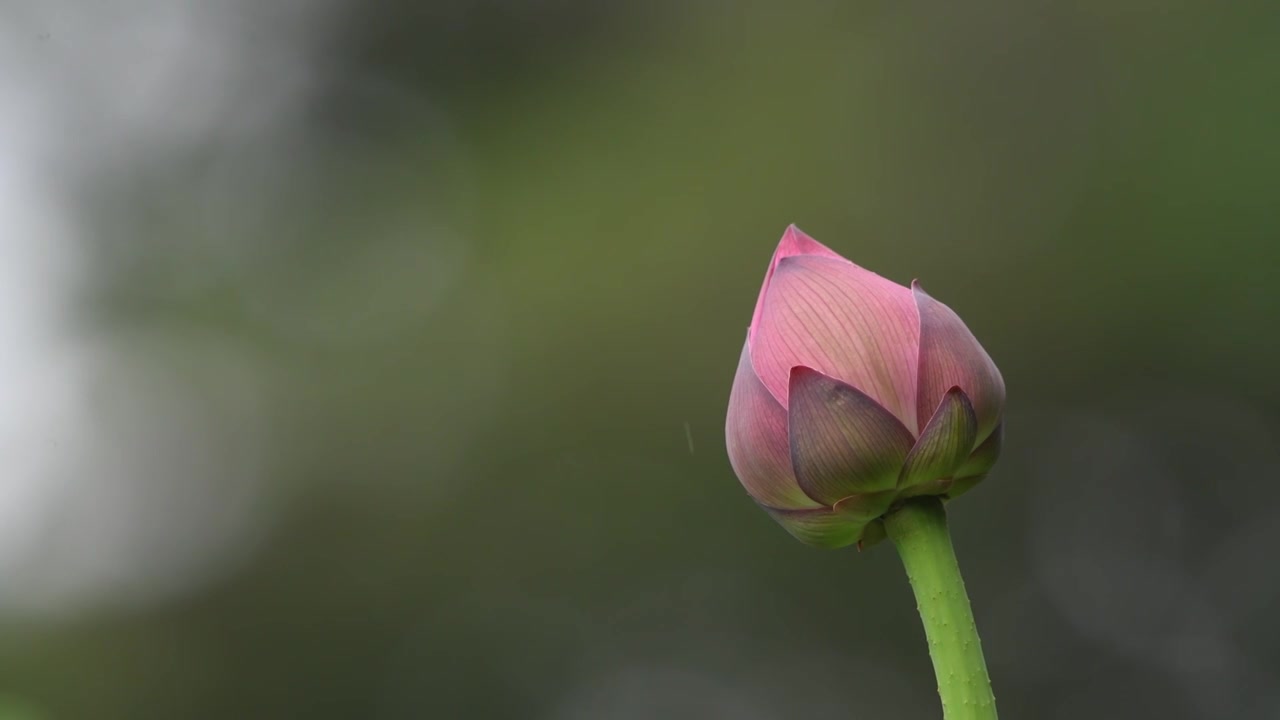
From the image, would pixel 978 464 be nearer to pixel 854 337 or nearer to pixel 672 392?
pixel 854 337

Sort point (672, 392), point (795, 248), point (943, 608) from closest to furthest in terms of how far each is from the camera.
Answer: point (943, 608)
point (795, 248)
point (672, 392)

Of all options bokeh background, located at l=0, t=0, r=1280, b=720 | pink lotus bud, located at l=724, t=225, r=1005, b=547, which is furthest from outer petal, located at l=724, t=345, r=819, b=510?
bokeh background, located at l=0, t=0, r=1280, b=720

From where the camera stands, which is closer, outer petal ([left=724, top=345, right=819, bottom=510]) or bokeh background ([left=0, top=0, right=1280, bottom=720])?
outer petal ([left=724, top=345, right=819, bottom=510])

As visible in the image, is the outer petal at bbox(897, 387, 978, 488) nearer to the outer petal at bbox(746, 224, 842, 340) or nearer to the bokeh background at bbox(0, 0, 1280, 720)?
the outer petal at bbox(746, 224, 842, 340)

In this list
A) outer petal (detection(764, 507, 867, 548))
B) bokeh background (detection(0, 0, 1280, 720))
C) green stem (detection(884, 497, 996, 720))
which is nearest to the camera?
green stem (detection(884, 497, 996, 720))

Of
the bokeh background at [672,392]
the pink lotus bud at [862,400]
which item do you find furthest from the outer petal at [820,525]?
the bokeh background at [672,392]

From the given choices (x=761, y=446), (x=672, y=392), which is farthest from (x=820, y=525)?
(x=672, y=392)

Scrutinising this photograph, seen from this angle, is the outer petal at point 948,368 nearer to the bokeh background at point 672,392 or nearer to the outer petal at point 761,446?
the outer petal at point 761,446
